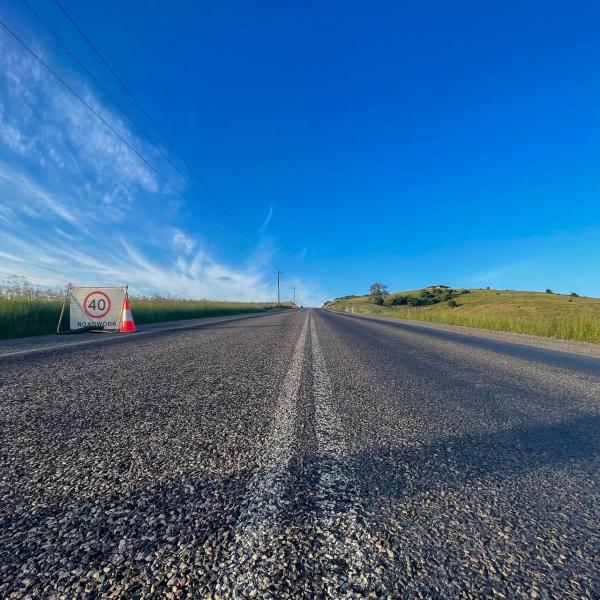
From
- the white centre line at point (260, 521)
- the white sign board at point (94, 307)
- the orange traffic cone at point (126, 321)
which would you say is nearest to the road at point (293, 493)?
the white centre line at point (260, 521)

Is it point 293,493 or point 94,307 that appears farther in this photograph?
point 94,307

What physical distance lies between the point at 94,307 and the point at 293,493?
28.5ft

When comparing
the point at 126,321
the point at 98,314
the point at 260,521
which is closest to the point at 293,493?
the point at 260,521

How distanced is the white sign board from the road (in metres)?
5.95

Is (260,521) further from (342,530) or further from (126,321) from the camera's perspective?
(126,321)

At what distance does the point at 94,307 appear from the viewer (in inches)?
314

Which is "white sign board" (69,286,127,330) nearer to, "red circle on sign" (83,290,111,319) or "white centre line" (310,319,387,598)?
"red circle on sign" (83,290,111,319)

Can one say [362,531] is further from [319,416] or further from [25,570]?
[319,416]

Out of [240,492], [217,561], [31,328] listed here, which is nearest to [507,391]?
[240,492]

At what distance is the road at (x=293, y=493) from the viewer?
0.76m

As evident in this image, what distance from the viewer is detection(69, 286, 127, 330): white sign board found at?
25.9 ft

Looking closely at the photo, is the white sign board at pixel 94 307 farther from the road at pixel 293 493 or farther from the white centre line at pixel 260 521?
the white centre line at pixel 260 521

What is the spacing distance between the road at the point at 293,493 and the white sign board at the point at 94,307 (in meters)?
5.95

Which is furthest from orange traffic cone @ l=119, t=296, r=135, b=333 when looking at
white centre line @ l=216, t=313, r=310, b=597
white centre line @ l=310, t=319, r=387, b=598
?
white centre line @ l=310, t=319, r=387, b=598
